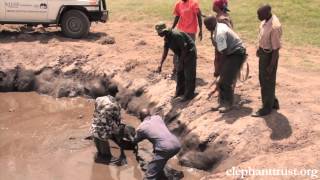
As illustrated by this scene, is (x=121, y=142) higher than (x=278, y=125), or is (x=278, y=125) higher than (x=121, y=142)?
(x=278, y=125)

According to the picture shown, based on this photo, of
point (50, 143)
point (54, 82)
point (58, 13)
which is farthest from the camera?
point (58, 13)

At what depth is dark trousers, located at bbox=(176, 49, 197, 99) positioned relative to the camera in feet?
33.4

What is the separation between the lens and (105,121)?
9.45m

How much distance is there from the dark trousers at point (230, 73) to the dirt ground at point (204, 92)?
333 millimetres

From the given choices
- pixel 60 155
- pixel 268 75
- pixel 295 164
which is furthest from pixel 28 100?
pixel 295 164

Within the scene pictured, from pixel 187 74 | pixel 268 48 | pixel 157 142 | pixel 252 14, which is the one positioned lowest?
pixel 157 142

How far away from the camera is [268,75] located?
884 cm

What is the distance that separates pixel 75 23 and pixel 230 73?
23.4 feet

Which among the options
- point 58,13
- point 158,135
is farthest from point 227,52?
point 58,13

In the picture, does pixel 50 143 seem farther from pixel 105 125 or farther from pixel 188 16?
pixel 188 16

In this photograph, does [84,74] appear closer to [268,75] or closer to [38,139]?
[38,139]

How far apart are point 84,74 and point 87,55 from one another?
67 cm

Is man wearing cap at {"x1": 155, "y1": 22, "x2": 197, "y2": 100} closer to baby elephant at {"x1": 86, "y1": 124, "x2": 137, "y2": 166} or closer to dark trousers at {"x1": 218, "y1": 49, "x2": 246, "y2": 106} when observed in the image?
dark trousers at {"x1": 218, "y1": 49, "x2": 246, "y2": 106}

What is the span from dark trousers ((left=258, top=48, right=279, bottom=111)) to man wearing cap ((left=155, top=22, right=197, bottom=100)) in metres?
1.64
